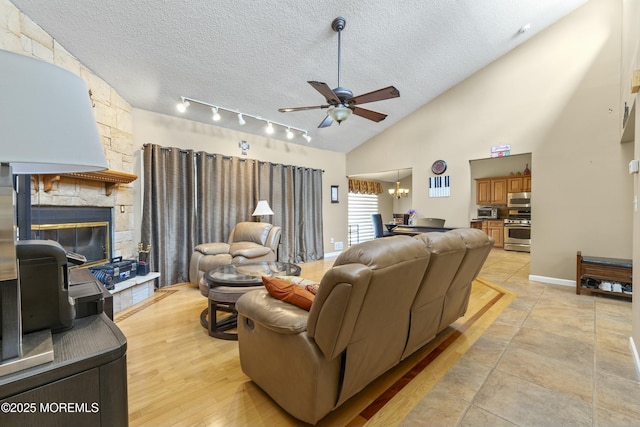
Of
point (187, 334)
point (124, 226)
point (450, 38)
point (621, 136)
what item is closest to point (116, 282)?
point (124, 226)

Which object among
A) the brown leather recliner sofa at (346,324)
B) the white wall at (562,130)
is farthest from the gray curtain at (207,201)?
the white wall at (562,130)

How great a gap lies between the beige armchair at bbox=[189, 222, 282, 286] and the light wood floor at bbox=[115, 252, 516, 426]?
984 millimetres

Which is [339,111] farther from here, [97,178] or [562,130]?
[562,130]

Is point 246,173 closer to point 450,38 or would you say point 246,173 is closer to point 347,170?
point 347,170

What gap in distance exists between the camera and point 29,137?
0.61 metres

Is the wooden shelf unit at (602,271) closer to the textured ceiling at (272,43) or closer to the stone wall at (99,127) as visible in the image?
the textured ceiling at (272,43)

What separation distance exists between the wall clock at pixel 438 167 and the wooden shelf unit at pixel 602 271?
2434 millimetres

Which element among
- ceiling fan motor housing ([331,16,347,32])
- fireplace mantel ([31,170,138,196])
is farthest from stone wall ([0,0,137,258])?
ceiling fan motor housing ([331,16,347,32])

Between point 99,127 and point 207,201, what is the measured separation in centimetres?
170

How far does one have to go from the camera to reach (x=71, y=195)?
3.01m

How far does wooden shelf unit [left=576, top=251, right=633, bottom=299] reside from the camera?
11.1 feet

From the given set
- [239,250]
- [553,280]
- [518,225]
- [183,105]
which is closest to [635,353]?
[553,280]

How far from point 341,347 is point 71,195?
11.1 ft

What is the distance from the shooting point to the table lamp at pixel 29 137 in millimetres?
596
